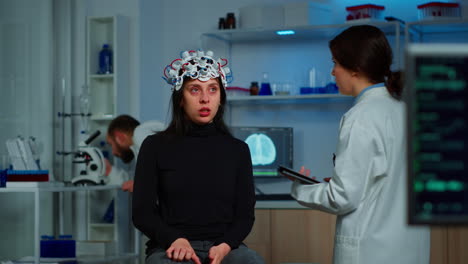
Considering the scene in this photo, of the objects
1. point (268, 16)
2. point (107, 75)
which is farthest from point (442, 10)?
point (107, 75)

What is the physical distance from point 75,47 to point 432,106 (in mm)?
4023

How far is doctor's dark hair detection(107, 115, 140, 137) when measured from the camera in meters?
4.17

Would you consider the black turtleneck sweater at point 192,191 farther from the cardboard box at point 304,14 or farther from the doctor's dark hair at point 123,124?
the cardboard box at point 304,14

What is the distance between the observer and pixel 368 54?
6.58 ft

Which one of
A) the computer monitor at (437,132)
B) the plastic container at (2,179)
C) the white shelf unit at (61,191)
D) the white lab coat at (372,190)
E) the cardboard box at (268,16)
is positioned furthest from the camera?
the cardboard box at (268,16)

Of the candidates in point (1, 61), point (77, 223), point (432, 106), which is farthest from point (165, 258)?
point (77, 223)

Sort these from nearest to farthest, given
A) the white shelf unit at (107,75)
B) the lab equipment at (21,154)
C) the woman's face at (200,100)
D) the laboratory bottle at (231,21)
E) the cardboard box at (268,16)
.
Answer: the woman's face at (200,100)
the lab equipment at (21,154)
the cardboard box at (268,16)
the laboratory bottle at (231,21)
the white shelf unit at (107,75)

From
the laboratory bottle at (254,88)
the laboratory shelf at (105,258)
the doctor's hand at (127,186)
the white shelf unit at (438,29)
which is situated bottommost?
the laboratory shelf at (105,258)

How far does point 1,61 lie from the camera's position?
406 centimetres

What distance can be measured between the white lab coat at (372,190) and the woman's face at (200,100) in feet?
1.57

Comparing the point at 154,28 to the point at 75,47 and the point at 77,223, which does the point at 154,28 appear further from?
the point at 77,223

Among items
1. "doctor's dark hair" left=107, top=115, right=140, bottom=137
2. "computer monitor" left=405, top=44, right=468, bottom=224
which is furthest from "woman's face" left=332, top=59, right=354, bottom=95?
"doctor's dark hair" left=107, top=115, right=140, bottom=137

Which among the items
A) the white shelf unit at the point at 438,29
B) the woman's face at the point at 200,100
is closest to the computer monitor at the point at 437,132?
the woman's face at the point at 200,100

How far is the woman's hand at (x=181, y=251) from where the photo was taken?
6.48 ft
